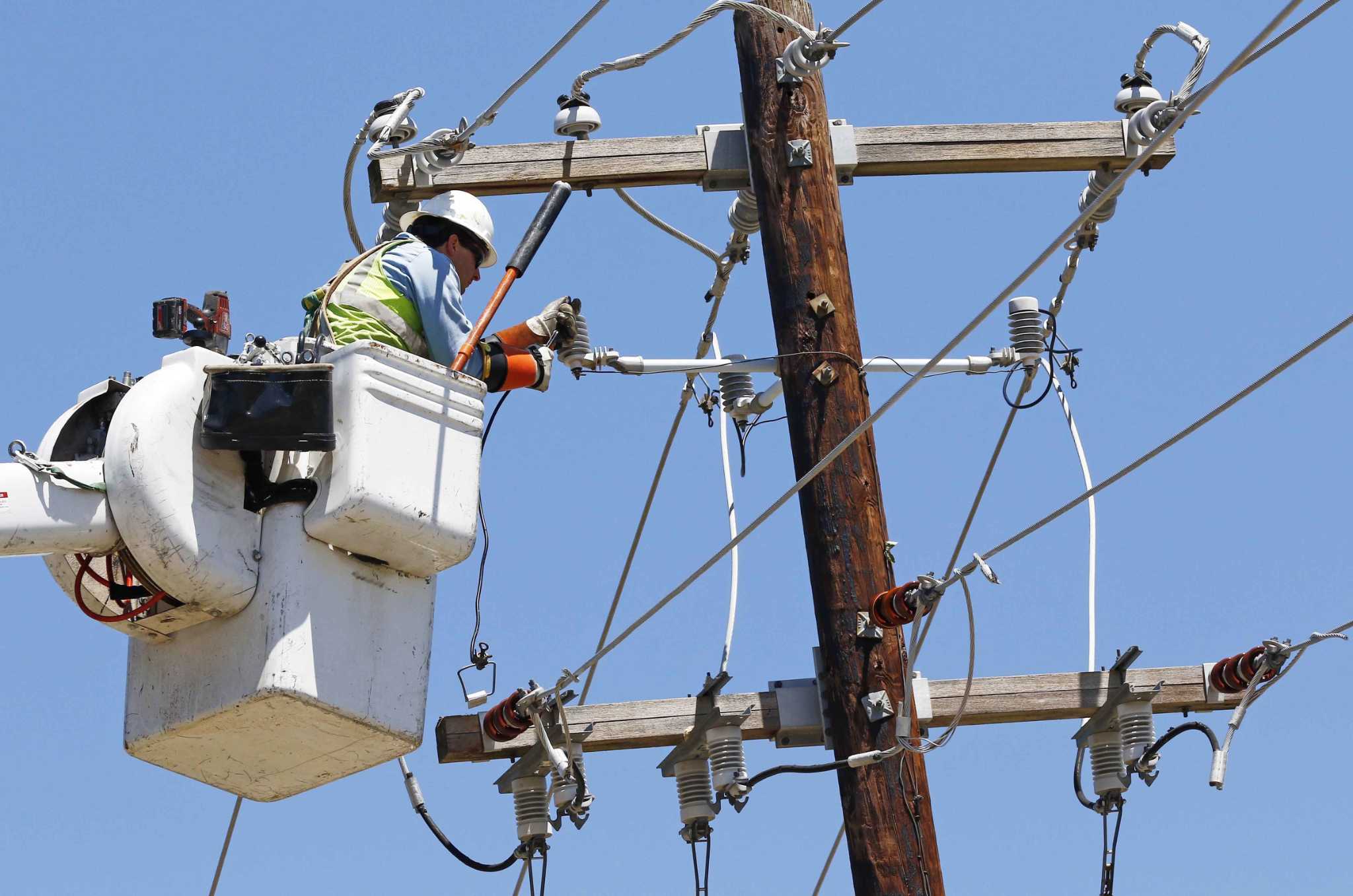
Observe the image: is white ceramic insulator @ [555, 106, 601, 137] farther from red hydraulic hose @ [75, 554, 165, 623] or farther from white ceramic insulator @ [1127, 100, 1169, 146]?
red hydraulic hose @ [75, 554, 165, 623]

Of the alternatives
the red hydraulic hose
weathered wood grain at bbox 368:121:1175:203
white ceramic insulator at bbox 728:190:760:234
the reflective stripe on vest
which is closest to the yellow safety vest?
the reflective stripe on vest

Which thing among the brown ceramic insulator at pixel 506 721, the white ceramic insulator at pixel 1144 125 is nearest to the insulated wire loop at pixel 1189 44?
the white ceramic insulator at pixel 1144 125

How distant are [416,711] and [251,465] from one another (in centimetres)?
84

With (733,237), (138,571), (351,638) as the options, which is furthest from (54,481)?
(733,237)

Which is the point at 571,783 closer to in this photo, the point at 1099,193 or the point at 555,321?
the point at 555,321

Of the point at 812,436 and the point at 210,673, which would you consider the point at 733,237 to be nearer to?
the point at 812,436

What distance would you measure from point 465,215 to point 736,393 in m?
2.00

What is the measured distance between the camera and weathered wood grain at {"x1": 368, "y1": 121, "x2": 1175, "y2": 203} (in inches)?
350

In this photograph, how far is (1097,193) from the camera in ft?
31.1

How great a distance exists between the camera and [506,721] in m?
8.80

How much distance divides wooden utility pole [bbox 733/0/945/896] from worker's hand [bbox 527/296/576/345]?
2.52 ft

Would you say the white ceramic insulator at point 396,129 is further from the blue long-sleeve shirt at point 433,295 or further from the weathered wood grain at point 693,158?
the blue long-sleeve shirt at point 433,295

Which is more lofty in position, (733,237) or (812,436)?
(733,237)

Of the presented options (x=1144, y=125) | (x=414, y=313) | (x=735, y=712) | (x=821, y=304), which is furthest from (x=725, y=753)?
(x=1144, y=125)
